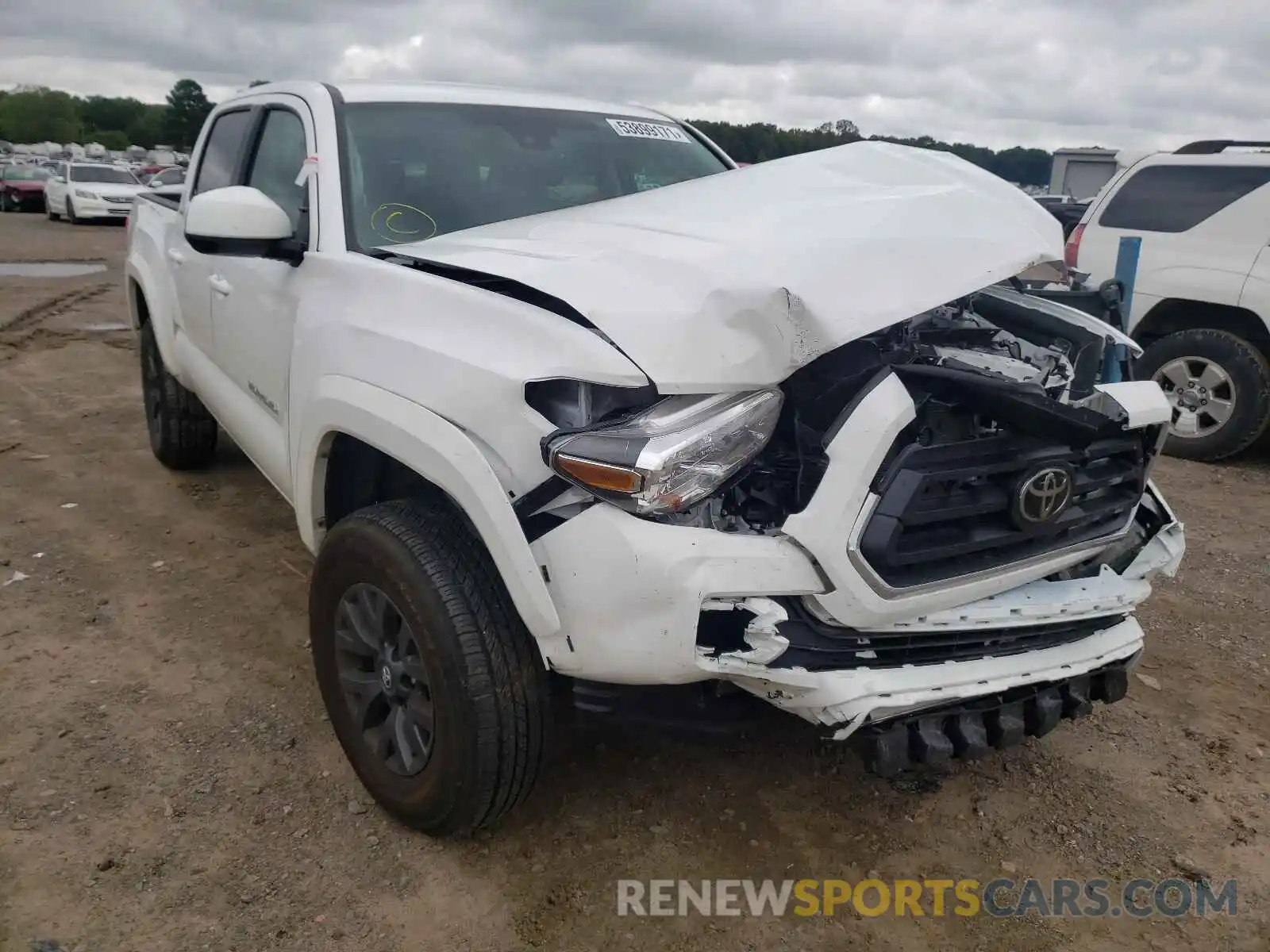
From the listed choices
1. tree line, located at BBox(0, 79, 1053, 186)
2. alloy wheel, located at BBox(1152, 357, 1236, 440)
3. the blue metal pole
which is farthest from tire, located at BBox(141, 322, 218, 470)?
tree line, located at BBox(0, 79, 1053, 186)

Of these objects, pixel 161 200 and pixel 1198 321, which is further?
pixel 1198 321

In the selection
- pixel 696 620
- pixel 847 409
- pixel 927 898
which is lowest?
pixel 927 898

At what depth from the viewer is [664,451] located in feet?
6.16

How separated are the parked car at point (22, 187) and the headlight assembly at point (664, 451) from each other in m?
31.3

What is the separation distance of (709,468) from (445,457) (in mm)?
570

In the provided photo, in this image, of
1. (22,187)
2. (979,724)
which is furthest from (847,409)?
(22,187)

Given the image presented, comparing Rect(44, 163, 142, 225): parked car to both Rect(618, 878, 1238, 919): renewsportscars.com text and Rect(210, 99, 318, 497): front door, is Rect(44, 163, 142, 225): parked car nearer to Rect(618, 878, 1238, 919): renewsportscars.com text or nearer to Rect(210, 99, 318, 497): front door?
Rect(210, 99, 318, 497): front door

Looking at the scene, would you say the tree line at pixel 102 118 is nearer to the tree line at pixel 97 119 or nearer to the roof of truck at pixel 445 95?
the tree line at pixel 97 119

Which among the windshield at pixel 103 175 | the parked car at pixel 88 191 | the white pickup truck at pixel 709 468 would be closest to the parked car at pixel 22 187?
the parked car at pixel 88 191

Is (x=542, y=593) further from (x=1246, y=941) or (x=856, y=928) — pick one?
(x=1246, y=941)

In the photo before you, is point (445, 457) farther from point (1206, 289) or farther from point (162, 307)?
point (1206, 289)

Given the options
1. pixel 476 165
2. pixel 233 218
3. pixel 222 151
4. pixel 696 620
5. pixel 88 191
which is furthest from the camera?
pixel 88 191

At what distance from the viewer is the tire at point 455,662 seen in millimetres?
2121

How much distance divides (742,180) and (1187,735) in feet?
7.22
